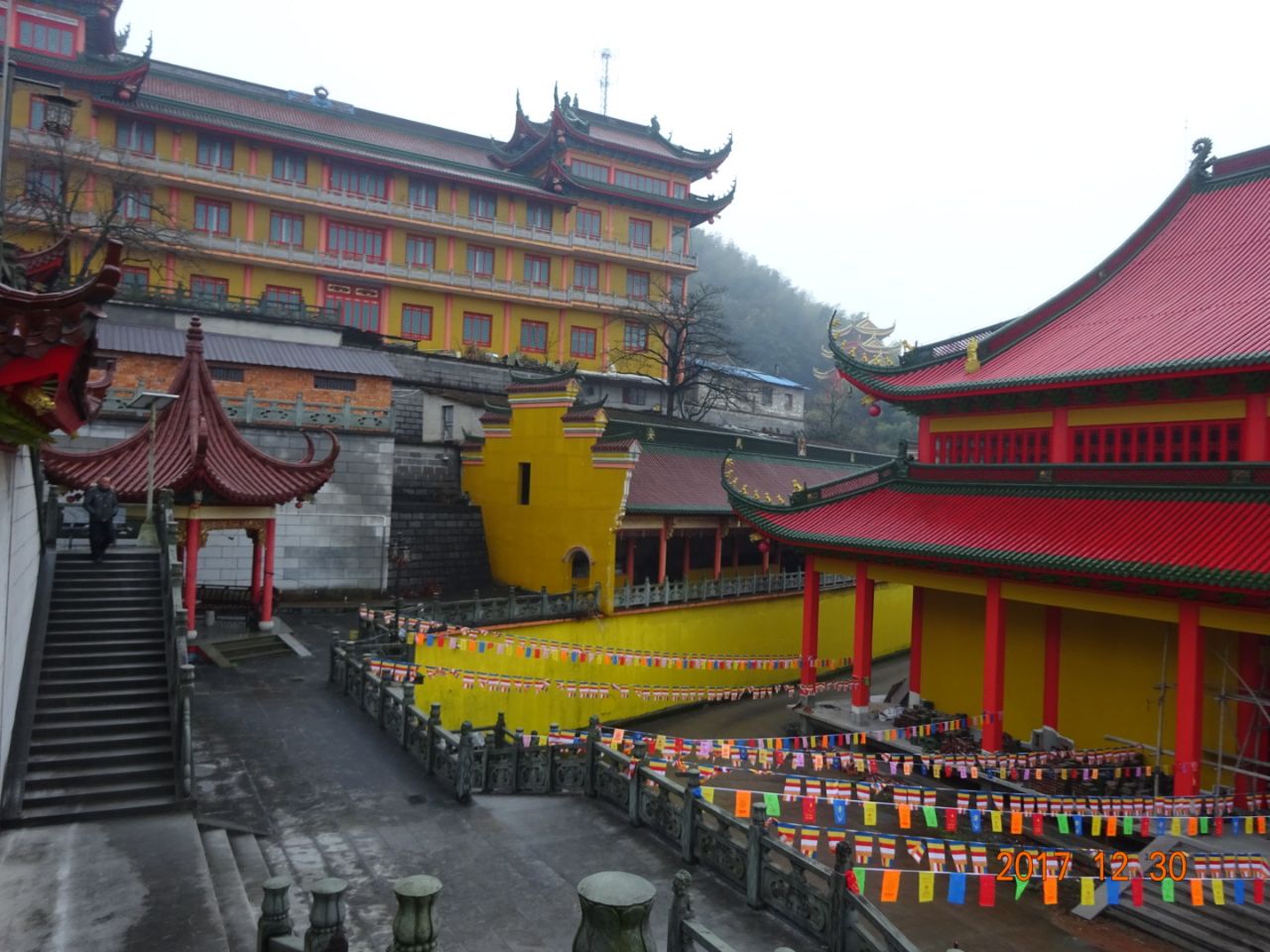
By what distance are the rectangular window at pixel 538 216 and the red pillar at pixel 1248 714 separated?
41099 millimetres

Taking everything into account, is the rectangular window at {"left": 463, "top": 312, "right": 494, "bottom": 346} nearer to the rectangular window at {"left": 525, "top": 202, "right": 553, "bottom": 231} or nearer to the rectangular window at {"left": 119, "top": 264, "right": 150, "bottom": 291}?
the rectangular window at {"left": 525, "top": 202, "right": 553, "bottom": 231}

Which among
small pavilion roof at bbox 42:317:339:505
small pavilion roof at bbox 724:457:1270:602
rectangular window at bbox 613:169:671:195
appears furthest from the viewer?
rectangular window at bbox 613:169:671:195

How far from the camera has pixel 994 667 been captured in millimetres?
16625

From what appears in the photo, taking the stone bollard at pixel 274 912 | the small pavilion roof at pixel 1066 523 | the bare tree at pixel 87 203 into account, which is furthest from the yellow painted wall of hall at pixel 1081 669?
the bare tree at pixel 87 203

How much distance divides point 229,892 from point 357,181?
41478mm

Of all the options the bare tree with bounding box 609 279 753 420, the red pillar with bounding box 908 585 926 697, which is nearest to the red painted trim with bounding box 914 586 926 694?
the red pillar with bounding box 908 585 926 697

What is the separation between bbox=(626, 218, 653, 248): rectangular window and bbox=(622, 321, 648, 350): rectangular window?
472 cm

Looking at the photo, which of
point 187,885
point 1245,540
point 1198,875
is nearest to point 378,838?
point 187,885

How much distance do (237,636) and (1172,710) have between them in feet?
63.8

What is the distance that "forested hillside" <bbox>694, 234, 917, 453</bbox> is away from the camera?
230ft

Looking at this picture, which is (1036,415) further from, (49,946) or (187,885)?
(49,946)

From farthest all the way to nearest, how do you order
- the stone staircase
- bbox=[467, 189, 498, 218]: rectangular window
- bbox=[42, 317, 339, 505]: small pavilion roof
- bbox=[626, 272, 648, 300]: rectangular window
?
bbox=[626, 272, 648, 300]: rectangular window < bbox=[467, 189, 498, 218]: rectangular window < bbox=[42, 317, 339, 505]: small pavilion roof < the stone staircase

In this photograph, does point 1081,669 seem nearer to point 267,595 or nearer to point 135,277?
point 267,595

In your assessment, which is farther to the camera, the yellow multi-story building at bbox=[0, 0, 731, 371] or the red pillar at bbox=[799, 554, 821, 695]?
the yellow multi-story building at bbox=[0, 0, 731, 371]
